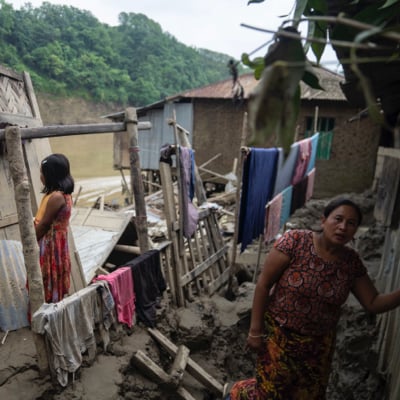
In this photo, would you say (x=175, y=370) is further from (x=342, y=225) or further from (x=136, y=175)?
(x=342, y=225)

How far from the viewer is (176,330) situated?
157 inches

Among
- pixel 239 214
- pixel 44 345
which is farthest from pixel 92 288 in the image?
pixel 239 214

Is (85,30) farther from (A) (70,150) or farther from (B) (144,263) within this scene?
(B) (144,263)

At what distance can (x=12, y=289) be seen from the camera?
10.4 ft

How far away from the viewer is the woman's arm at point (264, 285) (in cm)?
191

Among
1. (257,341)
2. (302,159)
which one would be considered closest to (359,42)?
(257,341)

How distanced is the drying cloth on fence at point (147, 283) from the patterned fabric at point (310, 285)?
1.85 m

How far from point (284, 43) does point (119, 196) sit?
61.0 ft

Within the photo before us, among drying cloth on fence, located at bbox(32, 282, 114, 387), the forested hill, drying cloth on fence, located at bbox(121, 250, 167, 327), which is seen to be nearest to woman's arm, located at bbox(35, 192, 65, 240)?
drying cloth on fence, located at bbox(32, 282, 114, 387)

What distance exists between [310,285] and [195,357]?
266cm

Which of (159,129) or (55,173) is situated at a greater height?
(55,173)

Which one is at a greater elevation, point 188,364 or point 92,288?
point 92,288

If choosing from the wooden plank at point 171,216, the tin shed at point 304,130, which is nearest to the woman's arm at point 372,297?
the wooden plank at point 171,216

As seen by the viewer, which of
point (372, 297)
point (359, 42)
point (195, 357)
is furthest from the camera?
point (195, 357)
